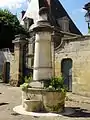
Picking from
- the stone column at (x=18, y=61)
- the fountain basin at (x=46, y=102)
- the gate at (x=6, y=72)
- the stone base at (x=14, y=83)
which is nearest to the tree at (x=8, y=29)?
the gate at (x=6, y=72)

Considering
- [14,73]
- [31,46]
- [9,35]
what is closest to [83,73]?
[31,46]

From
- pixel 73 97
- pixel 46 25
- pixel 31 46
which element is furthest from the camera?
pixel 31 46

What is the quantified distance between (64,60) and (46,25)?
6396 millimetres

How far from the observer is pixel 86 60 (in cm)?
1630

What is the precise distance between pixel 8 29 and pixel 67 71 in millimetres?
17887

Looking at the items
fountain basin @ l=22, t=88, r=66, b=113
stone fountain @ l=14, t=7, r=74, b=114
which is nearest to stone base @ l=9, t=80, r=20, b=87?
stone fountain @ l=14, t=7, r=74, b=114

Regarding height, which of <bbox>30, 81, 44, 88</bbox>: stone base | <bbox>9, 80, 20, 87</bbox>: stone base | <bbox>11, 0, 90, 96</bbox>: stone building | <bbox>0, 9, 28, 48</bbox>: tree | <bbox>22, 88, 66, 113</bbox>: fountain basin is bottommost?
<bbox>9, 80, 20, 87</bbox>: stone base

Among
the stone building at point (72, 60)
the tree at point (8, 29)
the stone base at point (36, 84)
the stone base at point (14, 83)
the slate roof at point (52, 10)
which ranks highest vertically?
the slate roof at point (52, 10)

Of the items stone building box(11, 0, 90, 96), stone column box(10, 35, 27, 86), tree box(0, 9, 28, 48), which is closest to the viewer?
stone building box(11, 0, 90, 96)

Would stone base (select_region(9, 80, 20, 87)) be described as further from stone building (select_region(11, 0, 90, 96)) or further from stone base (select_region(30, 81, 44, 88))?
stone base (select_region(30, 81, 44, 88))

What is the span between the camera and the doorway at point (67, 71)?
58.3 ft

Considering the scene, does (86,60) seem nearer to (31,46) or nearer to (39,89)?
(39,89)

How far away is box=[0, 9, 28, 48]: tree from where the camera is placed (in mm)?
33344

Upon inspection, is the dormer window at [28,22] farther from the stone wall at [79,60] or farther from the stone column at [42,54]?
the stone column at [42,54]
